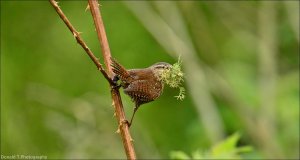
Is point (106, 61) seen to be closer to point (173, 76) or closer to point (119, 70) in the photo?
point (119, 70)

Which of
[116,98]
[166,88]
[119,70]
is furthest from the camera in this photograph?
[166,88]

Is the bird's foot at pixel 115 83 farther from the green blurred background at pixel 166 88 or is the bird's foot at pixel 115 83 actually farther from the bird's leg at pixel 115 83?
the green blurred background at pixel 166 88

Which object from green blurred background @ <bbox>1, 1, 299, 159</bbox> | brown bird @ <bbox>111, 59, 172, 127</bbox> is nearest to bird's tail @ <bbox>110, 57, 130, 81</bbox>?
brown bird @ <bbox>111, 59, 172, 127</bbox>

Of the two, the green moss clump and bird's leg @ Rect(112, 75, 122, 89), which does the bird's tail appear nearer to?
bird's leg @ Rect(112, 75, 122, 89)

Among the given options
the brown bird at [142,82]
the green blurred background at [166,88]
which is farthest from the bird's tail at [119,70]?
the green blurred background at [166,88]

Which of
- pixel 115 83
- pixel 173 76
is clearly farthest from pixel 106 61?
pixel 173 76
